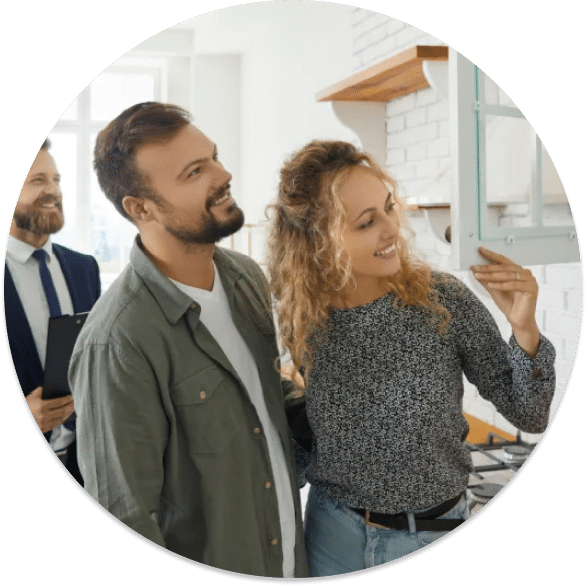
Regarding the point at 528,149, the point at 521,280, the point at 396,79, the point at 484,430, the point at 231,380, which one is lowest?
the point at 484,430

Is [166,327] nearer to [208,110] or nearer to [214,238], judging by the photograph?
[214,238]

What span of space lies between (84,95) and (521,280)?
0.88 m

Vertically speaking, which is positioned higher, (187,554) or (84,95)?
(84,95)

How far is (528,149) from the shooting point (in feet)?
4.88

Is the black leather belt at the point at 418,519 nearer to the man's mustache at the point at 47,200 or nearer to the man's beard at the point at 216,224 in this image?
the man's beard at the point at 216,224

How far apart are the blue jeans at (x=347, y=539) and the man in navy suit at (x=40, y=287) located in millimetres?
437

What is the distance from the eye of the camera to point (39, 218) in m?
1.38

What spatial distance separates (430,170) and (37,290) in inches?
29.5

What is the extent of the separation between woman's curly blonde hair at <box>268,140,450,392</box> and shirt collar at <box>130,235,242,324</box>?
0.24ft

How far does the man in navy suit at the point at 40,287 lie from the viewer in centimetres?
135

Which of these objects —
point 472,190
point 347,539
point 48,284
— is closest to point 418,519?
point 347,539

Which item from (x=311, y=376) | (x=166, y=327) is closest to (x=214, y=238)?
(x=166, y=327)

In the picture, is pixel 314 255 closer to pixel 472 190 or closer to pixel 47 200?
pixel 472 190

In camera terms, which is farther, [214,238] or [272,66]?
[272,66]
